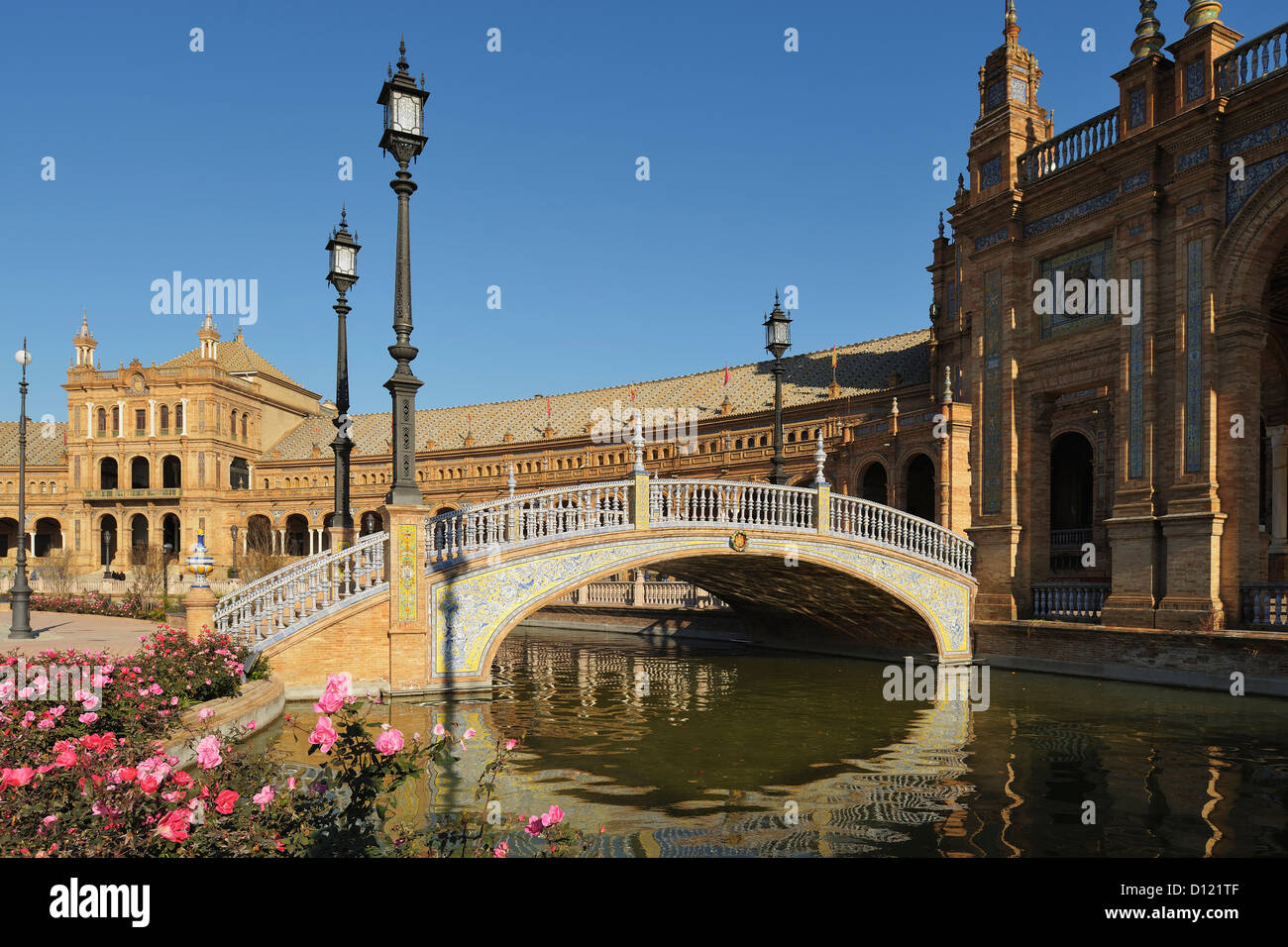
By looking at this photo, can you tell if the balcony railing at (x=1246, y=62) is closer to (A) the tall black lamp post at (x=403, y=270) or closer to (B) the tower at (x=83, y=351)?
(A) the tall black lamp post at (x=403, y=270)

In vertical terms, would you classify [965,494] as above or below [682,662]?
above

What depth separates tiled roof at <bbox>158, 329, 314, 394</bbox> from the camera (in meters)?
69.1

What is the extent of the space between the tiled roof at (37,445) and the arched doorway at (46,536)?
4.54 m

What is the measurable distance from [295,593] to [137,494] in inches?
2295

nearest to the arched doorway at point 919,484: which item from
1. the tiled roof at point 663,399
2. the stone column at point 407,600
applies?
the tiled roof at point 663,399

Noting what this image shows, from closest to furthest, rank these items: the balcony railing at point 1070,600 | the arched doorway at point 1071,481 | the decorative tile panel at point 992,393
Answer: the balcony railing at point 1070,600 < the decorative tile panel at point 992,393 < the arched doorway at point 1071,481

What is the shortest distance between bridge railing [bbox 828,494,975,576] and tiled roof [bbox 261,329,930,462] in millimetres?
19226

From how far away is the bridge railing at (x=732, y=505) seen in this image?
1770 centimetres

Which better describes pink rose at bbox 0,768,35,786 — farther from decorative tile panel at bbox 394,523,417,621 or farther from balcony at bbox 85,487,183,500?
balcony at bbox 85,487,183,500

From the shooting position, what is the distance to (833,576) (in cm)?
1995

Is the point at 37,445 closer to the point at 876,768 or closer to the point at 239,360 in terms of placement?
the point at 239,360
